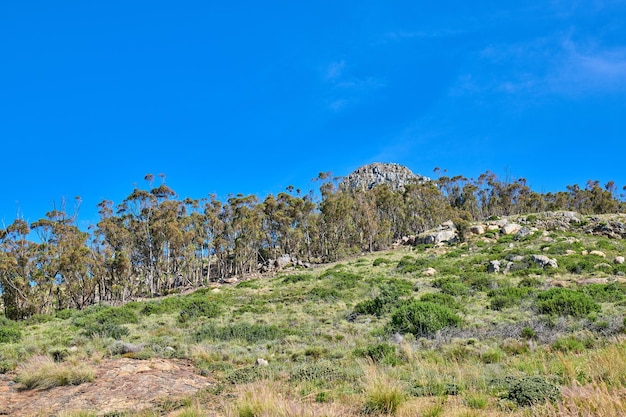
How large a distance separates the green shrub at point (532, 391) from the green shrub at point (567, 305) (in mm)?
8028

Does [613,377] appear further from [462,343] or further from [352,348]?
[352,348]

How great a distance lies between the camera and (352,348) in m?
10.5

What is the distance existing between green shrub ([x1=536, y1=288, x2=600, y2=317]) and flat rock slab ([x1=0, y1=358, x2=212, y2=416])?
11.1 metres

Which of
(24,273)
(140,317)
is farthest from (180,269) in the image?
(140,317)

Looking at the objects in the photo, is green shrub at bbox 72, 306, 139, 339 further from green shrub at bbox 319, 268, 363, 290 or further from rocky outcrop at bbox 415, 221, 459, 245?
rocky outcrop at bbox 415, 221, 459, 245

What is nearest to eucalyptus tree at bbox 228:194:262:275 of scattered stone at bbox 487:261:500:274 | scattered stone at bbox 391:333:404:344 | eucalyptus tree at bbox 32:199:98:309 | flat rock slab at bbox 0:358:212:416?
eucalyptus tree at bbox 32:199:98:309

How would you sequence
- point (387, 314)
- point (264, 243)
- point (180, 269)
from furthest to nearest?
point (264, 243), point (180, 269), point (387, 314)

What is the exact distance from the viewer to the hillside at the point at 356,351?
537 centimetres

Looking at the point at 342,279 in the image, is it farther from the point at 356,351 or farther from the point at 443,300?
the point at 356,351

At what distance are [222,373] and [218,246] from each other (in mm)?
37883

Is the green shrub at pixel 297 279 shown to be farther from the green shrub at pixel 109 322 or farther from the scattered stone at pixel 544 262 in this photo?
the scattered stone at pixel 544 262

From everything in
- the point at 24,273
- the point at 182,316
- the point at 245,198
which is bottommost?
the point at 182,316

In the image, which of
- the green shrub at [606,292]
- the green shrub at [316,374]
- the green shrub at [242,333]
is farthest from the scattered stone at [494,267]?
the green shrub at [316,374]

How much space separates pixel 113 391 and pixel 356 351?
5491 millimetres
